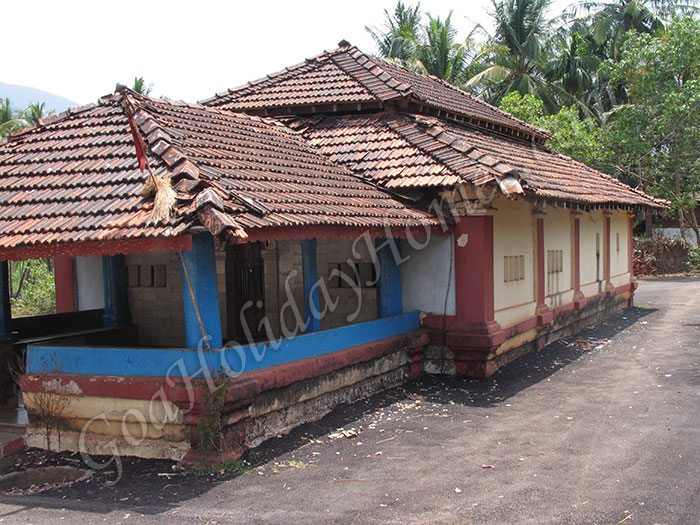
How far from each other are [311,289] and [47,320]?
4062 mm

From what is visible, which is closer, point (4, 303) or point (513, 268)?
point (4, 303)

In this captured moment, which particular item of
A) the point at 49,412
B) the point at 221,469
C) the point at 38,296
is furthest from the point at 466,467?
the point at 38,296

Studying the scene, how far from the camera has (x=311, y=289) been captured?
797 cm

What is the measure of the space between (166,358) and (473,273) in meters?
4.82

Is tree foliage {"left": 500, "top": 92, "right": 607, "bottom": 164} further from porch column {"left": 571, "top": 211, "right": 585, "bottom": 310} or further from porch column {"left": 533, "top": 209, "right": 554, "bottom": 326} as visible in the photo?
porch column {"left": 533, "top": 209, "right": 554, "bottom": 326}

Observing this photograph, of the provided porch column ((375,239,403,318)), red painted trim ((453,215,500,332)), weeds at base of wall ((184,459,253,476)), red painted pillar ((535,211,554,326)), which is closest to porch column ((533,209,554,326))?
red painted pillar ((535,211,554,326))

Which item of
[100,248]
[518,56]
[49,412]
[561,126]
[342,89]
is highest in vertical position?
[518,56]

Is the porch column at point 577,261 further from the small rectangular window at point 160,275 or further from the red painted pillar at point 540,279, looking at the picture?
the small rectangular window at point 160,275

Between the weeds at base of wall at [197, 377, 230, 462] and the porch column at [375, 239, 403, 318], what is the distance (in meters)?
3.78

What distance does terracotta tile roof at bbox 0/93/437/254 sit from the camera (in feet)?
20.5

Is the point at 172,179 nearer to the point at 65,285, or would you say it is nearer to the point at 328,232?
the point at 328,232

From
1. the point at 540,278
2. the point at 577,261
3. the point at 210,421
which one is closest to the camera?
the point at 210,421

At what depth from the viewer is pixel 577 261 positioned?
14.2m

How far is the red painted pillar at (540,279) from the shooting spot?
11922 millimetres
